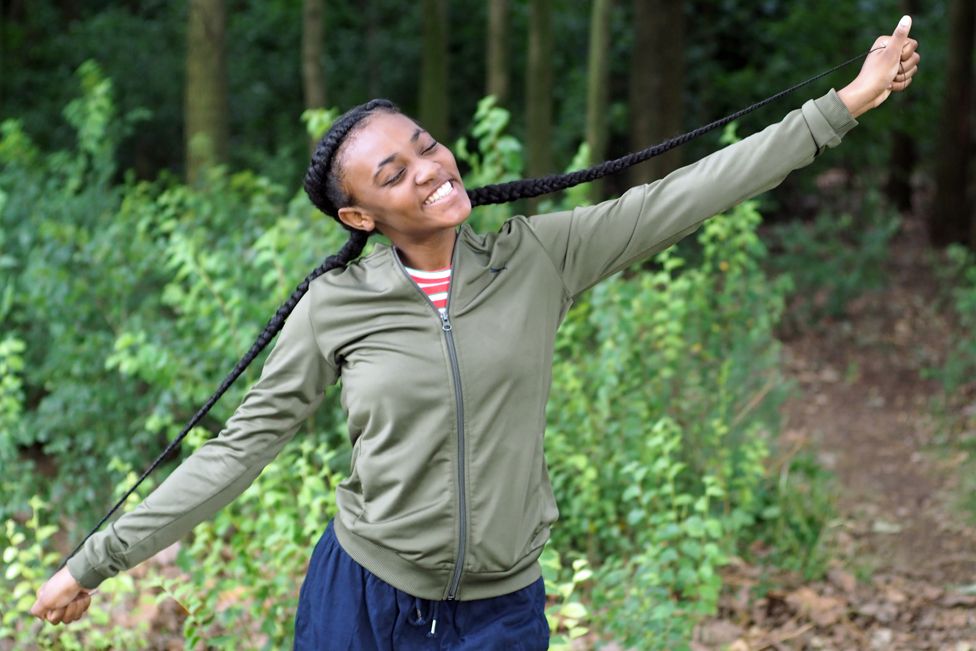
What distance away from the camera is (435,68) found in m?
→ 12.9

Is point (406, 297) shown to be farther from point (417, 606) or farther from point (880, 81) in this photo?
point (880, 81)

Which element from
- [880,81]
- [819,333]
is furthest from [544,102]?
[880,81]

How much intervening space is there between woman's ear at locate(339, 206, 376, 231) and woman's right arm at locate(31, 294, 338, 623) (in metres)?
0.17

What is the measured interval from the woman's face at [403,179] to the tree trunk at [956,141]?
10.00 m

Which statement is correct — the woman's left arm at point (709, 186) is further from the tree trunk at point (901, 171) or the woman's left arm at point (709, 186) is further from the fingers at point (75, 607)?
the tree trunk at point (901, 171)

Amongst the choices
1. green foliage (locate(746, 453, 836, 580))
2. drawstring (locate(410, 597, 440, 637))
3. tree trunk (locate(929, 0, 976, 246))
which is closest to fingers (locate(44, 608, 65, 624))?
drawstring (locate(410, 597, 440, 637))

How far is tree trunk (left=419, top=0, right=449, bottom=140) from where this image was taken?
12719mm

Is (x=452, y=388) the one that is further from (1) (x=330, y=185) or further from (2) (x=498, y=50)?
(2) (x=498, y=50)

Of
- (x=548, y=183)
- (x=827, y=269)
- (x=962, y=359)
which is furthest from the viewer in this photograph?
(x=827, y=269)

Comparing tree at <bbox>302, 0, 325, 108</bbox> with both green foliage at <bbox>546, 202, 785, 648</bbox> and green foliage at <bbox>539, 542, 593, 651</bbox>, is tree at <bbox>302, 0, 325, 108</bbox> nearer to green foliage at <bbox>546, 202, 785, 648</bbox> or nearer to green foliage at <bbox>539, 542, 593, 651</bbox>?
green foliage at <bbox>546, 202, 785, 648</bbox>

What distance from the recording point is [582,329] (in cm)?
523

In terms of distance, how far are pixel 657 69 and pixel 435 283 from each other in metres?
8.33

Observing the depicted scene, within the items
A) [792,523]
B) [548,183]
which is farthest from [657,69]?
[548,183]

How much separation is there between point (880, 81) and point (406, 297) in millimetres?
977
